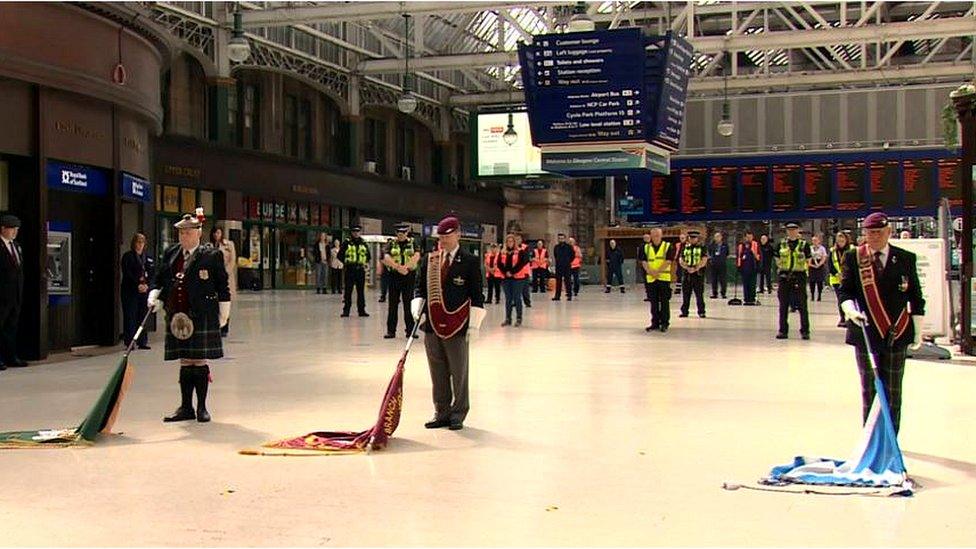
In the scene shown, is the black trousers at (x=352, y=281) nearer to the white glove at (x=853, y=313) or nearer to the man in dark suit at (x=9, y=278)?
the man in dark suit at (x=9, y=278)

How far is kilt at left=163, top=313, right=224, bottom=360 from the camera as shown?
328 inches

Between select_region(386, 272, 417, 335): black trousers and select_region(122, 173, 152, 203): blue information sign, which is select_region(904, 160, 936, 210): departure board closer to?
select_region(386, 272, 417, 335): black trousers

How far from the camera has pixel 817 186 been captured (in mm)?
35781

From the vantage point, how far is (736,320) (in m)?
20.5

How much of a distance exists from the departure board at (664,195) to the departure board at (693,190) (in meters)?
0.30

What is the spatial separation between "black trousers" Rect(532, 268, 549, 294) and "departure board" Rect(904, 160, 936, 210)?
37.4 ft

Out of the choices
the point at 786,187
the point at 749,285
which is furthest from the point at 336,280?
the point at 786,187

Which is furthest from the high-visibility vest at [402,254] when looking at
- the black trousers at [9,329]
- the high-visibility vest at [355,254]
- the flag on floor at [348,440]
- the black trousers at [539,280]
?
the black trousers at [539,280]

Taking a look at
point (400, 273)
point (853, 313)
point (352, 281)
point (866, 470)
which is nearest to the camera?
point (866, 470)

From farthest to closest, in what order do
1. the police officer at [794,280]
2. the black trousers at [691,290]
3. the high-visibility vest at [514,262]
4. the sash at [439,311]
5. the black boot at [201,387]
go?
the black trousers at [691,290] → the high-visibility vest at [514,262] → the police officer at [794,280] → the black boot at [201,387] → the sash at [439,311]

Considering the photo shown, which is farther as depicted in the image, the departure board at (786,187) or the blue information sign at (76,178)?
the departure board at (786,187)

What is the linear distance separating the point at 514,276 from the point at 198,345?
11555 millimetres

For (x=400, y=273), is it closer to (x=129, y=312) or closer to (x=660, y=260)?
(x=129, y=312)

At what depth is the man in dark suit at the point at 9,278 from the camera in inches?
448
